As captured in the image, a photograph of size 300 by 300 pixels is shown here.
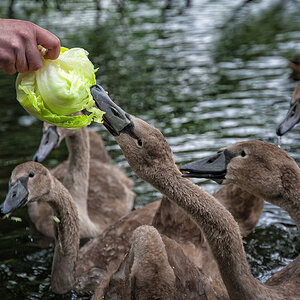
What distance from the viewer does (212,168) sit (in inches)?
196

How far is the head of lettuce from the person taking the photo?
4.39 metres

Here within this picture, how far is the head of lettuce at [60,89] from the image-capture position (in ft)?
14.4

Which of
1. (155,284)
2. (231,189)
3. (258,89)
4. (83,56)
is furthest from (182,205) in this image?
(258,89)

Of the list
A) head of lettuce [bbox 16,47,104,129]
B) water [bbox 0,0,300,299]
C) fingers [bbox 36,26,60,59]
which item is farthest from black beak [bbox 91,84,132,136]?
water [bbox 0,0,300,299]

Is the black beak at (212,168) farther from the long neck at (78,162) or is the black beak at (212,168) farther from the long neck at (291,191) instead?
the long neck at (78,162)

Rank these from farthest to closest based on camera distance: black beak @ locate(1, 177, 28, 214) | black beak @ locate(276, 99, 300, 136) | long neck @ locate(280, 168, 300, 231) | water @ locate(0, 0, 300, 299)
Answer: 1. water @ locate(0, 0, 300, 299)
2. black beak @ locate(276, 99, 300, 136)
3. black beak @ locate(1, 177, 28, 214)
4. long neck @ locate(280, 168, 300, 231)

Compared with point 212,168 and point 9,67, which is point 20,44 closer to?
point 9,67

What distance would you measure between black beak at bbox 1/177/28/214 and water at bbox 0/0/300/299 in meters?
1.01

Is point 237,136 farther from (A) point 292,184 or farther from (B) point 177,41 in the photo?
(B) point 177,41

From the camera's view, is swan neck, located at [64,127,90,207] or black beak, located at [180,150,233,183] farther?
swan neck, located at [64,127,90,207]

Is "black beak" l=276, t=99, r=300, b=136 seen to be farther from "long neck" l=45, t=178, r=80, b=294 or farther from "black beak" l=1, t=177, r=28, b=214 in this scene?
"black beak" l=1, t=177, r=28, b=214

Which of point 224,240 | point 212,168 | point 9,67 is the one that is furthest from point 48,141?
point 9,67

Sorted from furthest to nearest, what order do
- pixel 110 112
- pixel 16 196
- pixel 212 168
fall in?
pixel 16 196
pixel 212 168
pixel 110 112

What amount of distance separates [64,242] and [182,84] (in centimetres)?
632
